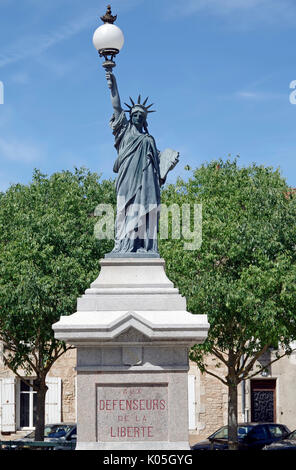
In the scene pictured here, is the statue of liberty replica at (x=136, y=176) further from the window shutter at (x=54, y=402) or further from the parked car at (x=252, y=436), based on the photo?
the window shutter at (x=54, y=402)

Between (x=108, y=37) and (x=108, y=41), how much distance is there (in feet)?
0.22

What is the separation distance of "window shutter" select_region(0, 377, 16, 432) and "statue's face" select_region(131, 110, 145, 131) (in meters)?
24.3

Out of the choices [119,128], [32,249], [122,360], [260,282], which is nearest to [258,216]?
[260,282]

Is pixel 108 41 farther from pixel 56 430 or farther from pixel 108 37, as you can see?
pixel 56 430

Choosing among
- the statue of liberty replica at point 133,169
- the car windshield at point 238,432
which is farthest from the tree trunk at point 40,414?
the statue of liberty replica at point 133,169

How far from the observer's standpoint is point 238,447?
27016 mm

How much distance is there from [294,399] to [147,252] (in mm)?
25557

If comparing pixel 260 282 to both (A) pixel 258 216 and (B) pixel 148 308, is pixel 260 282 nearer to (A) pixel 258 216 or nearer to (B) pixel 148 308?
(A) pixel 258 216

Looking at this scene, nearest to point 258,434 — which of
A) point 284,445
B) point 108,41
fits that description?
point 284,445

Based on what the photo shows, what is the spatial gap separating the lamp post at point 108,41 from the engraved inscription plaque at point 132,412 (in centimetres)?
516

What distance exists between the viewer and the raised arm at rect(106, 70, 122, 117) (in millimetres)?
13922

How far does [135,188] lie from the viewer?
14.0 metres
